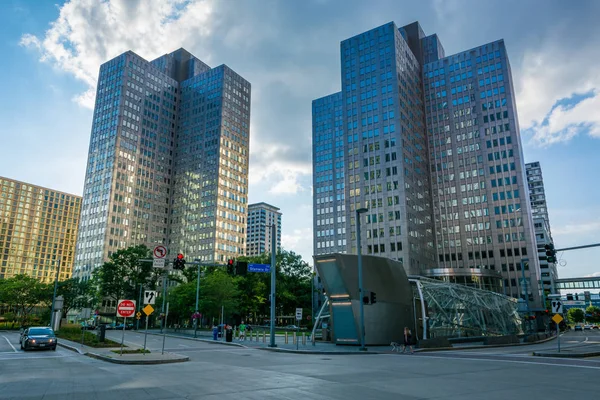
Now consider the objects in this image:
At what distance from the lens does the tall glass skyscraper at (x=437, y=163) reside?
9881cm

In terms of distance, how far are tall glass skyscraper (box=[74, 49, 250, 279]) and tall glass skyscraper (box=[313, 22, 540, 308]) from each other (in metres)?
53.5

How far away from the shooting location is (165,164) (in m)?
151

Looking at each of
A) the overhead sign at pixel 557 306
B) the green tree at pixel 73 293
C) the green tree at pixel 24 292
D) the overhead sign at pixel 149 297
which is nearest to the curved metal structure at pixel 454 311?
the overhead sign at pixel 557 306

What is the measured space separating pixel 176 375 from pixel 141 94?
477 ft

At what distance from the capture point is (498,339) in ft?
117

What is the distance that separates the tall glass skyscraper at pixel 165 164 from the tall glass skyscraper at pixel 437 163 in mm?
53495

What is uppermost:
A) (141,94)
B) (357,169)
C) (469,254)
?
(141,94)

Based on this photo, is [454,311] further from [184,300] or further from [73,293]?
[73,293]

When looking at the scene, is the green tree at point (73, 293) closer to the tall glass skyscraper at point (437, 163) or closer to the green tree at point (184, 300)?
the green tree at point (184, 300)

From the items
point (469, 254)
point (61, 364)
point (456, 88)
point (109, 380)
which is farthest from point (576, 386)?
point (456, 88)

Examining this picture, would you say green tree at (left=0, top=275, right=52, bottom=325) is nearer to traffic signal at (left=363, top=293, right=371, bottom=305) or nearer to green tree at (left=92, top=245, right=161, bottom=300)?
green tree at (left=92, top=245, right=161, bottom=300)

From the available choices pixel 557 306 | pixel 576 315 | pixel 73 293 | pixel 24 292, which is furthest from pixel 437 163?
pixel 576 315

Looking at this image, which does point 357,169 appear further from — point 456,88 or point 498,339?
point 498,339

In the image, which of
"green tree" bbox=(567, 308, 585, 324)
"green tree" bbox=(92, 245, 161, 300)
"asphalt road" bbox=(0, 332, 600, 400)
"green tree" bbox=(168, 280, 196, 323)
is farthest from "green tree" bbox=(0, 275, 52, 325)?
"green tree" bbox=(567, 308, 585, 324)
